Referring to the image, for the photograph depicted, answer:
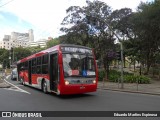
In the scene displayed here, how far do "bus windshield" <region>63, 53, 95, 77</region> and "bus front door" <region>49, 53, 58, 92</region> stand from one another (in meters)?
0.91

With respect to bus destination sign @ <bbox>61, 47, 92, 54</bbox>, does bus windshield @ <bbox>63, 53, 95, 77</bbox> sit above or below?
below

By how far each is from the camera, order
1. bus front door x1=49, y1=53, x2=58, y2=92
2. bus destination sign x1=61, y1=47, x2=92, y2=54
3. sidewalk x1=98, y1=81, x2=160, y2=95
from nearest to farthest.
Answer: bus destination sign x1=61, y1=47, x2=92, y2=54 → bus front door x1=49, y1=53, x2=58, y2=92 → sidewalk x1=98, y1=81, x2=160, y2=95

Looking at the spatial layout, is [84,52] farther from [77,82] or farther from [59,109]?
[59,109]

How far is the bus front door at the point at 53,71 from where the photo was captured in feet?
53.9

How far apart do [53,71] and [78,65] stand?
1785 mm

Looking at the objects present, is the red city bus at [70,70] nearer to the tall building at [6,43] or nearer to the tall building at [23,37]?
the tall building at [6,43]

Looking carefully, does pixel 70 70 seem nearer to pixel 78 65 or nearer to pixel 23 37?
pixel 78 65

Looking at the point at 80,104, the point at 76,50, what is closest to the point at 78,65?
the point at 76,50

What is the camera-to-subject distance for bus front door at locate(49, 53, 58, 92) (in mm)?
16419

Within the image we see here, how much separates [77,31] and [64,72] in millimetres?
23462

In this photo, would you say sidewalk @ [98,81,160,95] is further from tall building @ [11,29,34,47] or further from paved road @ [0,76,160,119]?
tall building @ [11,29,34,47]

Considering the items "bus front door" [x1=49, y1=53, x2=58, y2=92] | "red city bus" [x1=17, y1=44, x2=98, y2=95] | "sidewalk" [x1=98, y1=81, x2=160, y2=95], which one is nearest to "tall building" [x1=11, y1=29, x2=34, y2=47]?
A: "sidewalk" [x1=98, y1=81, x2=160, y2=95]

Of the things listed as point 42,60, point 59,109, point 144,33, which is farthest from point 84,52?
point 144,33

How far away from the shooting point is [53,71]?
16.9 meters
